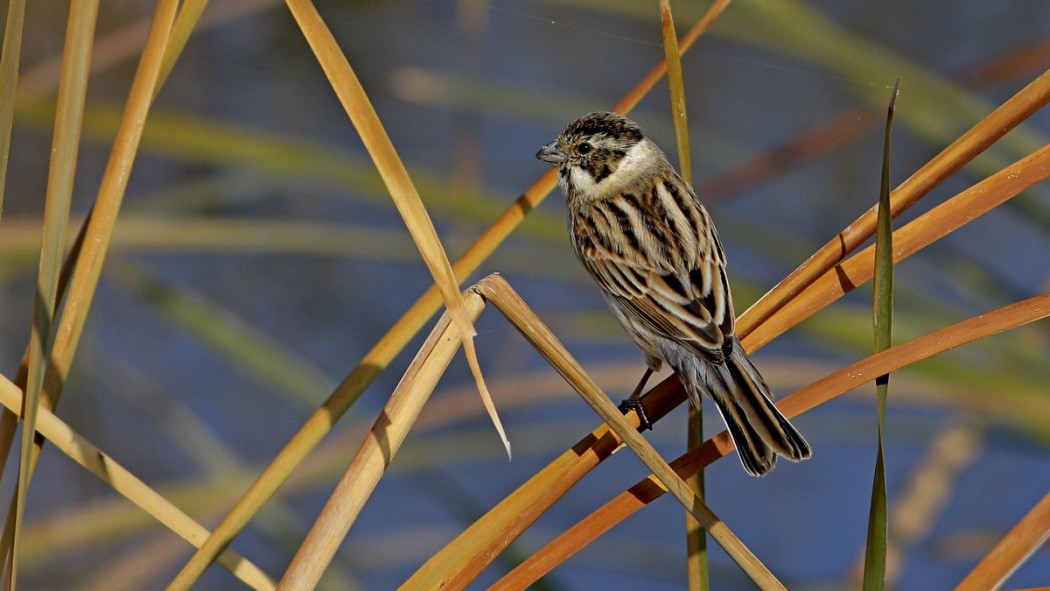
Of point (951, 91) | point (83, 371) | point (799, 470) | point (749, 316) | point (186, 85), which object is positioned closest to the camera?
point (749, 316)

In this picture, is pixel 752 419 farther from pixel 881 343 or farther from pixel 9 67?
pixel 9 67

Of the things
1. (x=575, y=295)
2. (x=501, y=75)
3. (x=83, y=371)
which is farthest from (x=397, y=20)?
(x=83, y=371)

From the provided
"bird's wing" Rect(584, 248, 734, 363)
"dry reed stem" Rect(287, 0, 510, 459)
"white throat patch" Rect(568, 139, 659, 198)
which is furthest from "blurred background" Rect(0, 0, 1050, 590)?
"dry reed stem" Rect(287, 0, 510, 459)

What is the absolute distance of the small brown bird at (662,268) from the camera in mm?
2334

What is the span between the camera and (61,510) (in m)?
4.66

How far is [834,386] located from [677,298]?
89 centimetres

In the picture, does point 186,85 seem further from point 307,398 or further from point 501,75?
point 307,398

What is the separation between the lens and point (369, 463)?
6.10 ft

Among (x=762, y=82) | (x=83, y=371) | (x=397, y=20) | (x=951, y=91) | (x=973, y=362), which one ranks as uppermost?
(x=397, y=20)

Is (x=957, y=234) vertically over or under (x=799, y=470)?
over

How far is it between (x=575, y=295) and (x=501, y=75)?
145cm

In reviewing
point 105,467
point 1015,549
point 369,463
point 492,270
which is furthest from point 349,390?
point 492,270

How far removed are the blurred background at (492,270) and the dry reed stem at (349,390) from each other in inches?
35.6

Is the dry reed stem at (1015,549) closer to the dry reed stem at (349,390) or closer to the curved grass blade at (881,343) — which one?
the curved grass blade at (881,343)
